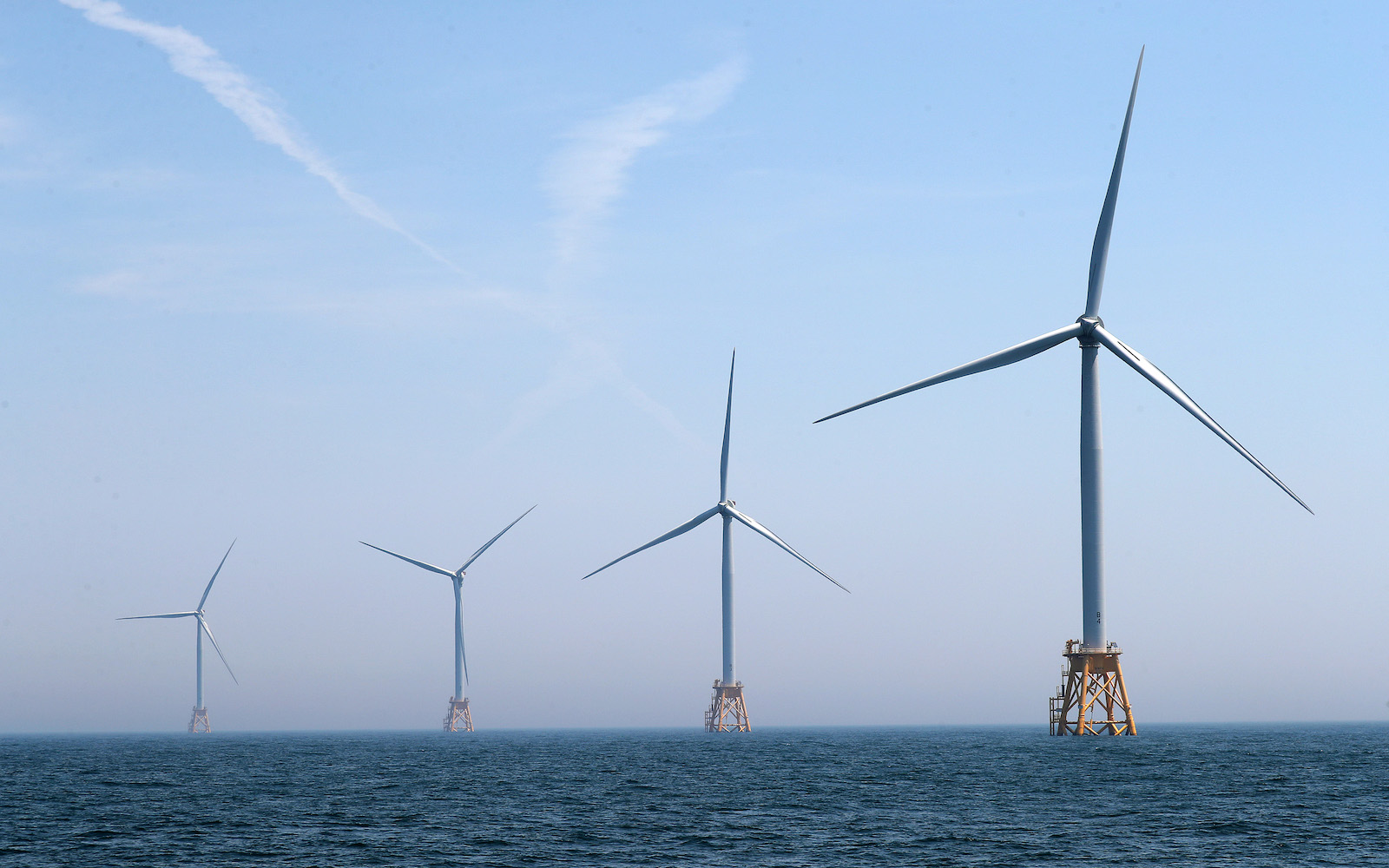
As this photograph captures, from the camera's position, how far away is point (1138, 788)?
80.8 meters

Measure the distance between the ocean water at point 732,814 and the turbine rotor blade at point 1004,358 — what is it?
98.4 feet

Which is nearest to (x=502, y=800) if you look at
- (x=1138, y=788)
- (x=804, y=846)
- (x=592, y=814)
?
(x=592, y=814)

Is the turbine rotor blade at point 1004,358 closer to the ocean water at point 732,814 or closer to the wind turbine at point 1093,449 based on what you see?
the wind turbine at point 1093,449

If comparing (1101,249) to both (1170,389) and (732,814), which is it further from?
(732,814)

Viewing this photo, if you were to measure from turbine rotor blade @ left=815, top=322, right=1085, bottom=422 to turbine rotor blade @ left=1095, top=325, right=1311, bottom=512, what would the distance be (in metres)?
2.69

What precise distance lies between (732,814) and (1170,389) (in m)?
54.7

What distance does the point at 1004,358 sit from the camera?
10919 cm

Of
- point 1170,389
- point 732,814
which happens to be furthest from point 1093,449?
point 732,814

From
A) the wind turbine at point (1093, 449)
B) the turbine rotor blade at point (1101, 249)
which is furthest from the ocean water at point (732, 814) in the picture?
the turbine rotor blade at point (1101, 249)

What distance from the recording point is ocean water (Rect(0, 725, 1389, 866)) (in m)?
54.3

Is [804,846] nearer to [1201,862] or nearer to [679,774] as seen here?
[1201,862]

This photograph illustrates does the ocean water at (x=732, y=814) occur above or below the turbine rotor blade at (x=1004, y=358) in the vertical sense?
below

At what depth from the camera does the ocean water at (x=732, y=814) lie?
178 feet

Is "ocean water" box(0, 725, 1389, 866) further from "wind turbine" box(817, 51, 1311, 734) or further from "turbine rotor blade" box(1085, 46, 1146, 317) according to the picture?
"turbine rotor blade" box(1085, 46, 1146, 317)
